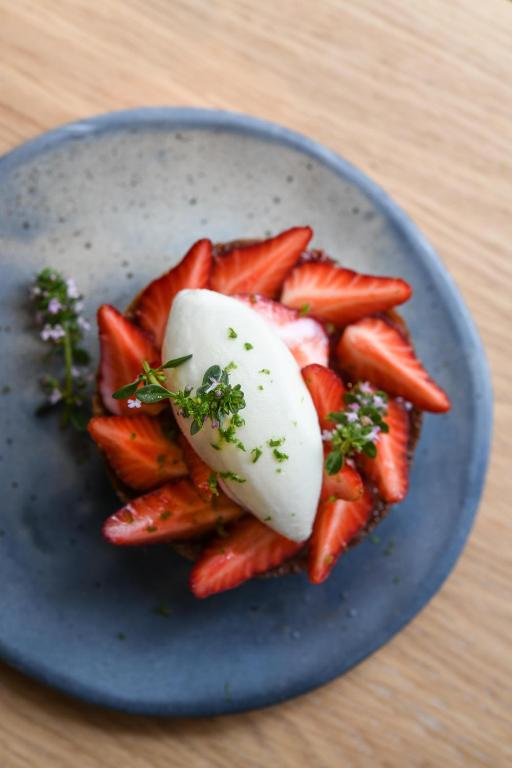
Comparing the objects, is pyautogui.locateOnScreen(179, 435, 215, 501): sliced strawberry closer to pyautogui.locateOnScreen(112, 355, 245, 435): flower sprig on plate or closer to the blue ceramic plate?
pyautogui.locateOnScreen(112, 355, 245, 435): flower sprig on plate

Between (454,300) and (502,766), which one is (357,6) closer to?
(454,300)

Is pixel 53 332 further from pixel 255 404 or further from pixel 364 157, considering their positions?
pixel 364 157

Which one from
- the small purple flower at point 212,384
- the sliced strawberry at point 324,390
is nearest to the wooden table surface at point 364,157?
the sliced strawberry at point 324,390

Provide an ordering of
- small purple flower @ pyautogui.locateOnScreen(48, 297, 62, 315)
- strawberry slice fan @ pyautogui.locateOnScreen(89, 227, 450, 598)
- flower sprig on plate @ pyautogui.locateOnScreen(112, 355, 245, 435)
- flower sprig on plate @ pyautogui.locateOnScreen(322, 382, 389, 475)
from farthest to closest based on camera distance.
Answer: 1. small purple flower @ pyautogui.locateOnScreen(48, 297, 62, 315)
2. strawberry slice fan @ pyautogui.locateOnScreen(89, 227, 450, 598)
3. flower sprig on plate @ pyautogui.locateOnScreen(322, 382, 389, 475)
4. flower sprig on plate @ pyautogui.locateOnScreen(112, 355, 245, 435)

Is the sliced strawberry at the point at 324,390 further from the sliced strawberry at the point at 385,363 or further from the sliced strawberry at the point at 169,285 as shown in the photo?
the sliced strawberry at the point at 169,285

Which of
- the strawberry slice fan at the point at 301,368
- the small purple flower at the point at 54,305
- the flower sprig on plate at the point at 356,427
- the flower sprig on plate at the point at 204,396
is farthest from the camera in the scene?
the small purple flower at the point at 54,305

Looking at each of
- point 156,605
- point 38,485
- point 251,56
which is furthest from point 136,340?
point 251,56

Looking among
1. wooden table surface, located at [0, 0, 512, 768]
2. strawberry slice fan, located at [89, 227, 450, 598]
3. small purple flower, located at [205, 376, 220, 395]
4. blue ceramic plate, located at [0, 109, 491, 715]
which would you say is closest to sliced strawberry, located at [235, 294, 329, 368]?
strawberry slice fan, located at [89, 227, 450, 598]

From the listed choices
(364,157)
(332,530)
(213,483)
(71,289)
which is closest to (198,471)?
(213,483)
